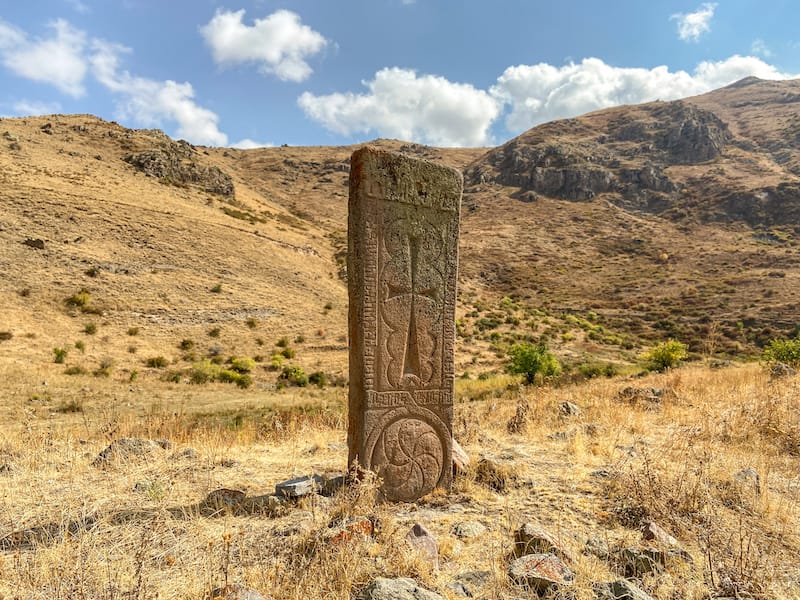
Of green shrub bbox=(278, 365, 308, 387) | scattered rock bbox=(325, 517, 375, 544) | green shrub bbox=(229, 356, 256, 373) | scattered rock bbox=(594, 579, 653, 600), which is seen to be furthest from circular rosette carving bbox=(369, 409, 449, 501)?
green shrub bbox=(229, 356, 256, 373)

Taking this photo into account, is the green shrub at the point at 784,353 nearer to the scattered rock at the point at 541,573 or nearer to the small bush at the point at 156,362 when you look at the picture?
the scattered rock at the point at 541,573

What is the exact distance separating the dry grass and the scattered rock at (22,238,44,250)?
76.6ft

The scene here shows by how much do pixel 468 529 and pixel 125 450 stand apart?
13.9ft

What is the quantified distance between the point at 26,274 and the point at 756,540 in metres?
29.7

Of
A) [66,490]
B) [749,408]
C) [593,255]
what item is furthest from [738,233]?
[66,490]

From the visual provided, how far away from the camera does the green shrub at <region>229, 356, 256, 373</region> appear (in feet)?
69.6

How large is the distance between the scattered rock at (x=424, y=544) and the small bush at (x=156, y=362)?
19.9 m

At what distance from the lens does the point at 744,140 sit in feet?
261

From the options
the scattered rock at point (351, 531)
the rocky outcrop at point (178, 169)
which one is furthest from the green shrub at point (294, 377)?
the rocky outcrop at point (178, 169)

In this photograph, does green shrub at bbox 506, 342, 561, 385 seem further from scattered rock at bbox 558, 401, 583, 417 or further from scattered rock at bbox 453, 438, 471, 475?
scattered rock at bbox 453, 438, 471, 475

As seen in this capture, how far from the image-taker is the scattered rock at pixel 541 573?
9.37 feet

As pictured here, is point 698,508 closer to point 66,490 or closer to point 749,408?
point 749,408

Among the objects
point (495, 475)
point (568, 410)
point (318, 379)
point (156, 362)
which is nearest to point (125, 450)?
point (495, 475)

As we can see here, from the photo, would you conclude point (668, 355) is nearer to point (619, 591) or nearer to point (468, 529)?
point (468, 529)
